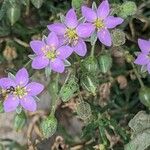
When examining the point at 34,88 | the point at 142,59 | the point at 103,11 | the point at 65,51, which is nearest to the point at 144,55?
the point at 142,59

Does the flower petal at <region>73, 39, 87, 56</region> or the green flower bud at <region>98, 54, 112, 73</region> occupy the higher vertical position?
the flower petal at <region>73, 39, 87, 56</region>

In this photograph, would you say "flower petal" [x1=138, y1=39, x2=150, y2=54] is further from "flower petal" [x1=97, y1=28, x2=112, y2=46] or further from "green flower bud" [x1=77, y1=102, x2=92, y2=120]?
"green flower bud" [x1=77, y1=102, x2=92, y2=120]

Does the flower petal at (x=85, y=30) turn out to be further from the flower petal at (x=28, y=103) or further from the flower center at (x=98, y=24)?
the flower petal at (x=28, y=103)

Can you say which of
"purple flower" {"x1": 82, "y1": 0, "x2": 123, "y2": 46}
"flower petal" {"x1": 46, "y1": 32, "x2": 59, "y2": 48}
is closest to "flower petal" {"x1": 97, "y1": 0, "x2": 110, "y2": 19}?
"purple flower" {"x1": 82, "y1": 0, "x2": 123, "y2": 46}

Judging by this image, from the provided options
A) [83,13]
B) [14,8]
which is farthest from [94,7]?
[14,8]

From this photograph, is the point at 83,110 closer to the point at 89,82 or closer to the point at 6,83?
the point at 89,82

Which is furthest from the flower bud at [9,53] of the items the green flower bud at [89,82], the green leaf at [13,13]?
the green flower bud at [89,82]
